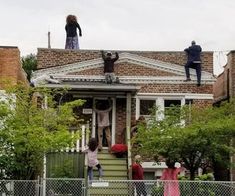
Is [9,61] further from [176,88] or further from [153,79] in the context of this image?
[176,88]

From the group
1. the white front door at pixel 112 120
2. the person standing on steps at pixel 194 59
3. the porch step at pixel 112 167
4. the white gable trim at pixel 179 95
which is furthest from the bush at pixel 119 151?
the person standing on steps at pixel 194 59

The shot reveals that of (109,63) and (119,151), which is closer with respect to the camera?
(119,151)

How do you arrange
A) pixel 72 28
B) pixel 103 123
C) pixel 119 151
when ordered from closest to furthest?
pixel 119 151
pixel 103 123
pixel 72 28

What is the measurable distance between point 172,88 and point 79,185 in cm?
1016

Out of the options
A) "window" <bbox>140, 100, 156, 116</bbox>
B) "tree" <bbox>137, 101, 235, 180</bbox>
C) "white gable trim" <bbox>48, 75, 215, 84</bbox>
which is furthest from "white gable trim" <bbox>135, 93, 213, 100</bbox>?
"tree" <bbox>137, 101, 235, 180</bbox>

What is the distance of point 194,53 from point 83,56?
14.5 feet

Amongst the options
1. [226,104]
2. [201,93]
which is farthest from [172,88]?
[226,104]

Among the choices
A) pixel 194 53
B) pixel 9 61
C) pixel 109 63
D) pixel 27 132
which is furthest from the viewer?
pixel 194 53

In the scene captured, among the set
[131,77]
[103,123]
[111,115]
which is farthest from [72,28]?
[103,123]

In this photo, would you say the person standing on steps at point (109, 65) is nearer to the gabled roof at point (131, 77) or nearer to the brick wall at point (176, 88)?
the gabled roof at point (131, 77)

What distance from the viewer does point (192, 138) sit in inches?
777

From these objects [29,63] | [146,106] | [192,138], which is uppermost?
[29,63]

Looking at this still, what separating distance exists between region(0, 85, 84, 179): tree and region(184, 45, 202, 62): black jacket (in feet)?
26.8

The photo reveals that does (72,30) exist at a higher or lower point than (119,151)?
higher
